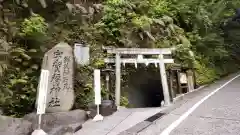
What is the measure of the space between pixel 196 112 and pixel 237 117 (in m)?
1.12

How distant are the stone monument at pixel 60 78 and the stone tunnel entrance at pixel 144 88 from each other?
395cm

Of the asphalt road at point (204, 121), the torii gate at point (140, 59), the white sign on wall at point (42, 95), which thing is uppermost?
the torii gate at point (140, 59)

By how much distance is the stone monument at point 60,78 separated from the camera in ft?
23.8

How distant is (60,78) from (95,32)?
361cm

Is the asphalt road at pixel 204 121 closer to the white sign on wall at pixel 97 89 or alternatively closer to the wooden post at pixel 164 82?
the wooden post at pixel 164 82

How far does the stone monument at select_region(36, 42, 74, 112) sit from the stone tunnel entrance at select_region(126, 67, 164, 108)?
3947 millimetres

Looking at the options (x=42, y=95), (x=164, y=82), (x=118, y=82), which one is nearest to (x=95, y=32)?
(x=118, y=82)

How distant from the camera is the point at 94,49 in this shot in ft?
33.7

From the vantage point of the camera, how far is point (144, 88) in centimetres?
1288

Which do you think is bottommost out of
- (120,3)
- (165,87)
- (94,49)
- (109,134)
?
(109,134)

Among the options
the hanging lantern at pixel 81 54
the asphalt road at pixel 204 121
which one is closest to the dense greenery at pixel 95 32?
the hanging lantern at pixel 81 54

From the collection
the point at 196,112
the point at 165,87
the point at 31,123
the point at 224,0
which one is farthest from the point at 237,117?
the point at 224,0

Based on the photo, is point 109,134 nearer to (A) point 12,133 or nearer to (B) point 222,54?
(A) point 12,133

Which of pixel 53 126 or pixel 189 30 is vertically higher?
pixel 189 30
